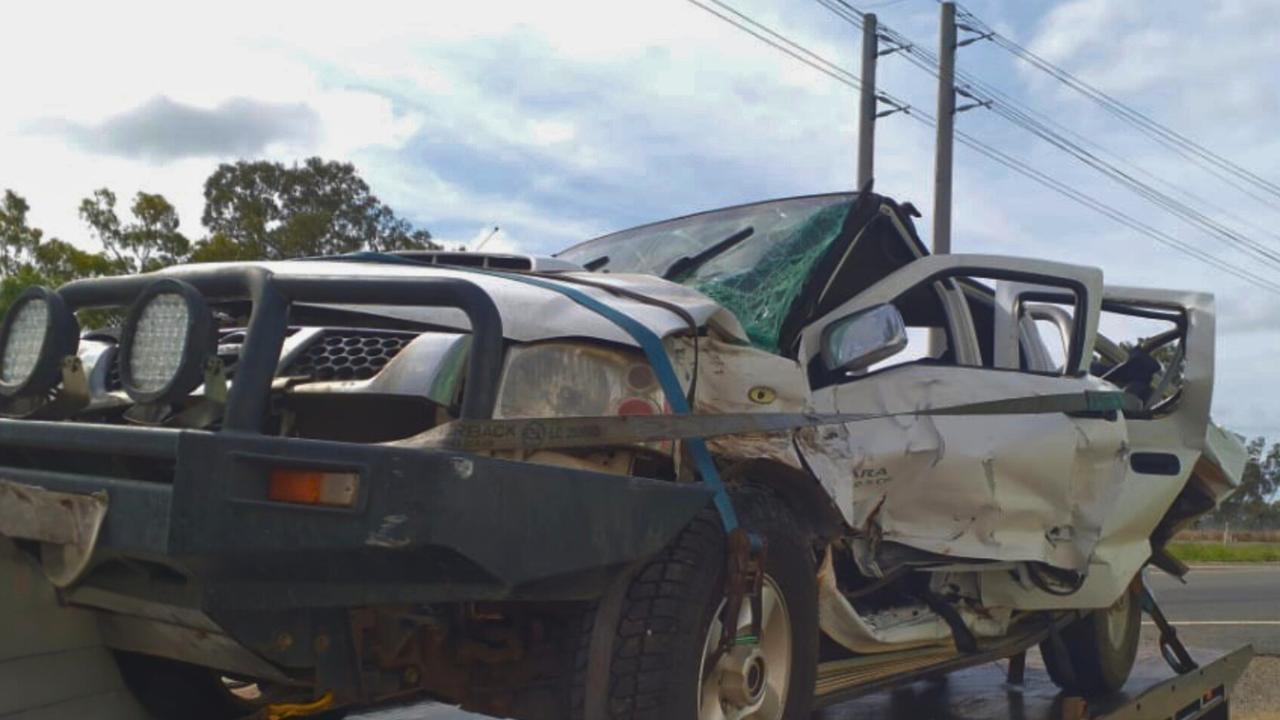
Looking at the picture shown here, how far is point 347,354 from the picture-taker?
318cm

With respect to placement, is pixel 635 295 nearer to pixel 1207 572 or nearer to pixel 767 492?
pixel 767 492

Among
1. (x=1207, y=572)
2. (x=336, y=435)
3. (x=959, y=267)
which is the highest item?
(x=959, y=267)

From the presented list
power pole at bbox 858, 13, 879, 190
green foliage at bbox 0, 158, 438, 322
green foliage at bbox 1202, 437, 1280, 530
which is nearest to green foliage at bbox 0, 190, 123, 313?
green foliage at bbox 0, 158, 438, 322

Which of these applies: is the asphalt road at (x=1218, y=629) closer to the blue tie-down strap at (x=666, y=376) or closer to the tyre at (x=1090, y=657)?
the tyre at (x=1090, y=657)

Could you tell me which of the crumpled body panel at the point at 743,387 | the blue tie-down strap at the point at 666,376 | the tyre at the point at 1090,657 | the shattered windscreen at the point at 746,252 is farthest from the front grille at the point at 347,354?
the tyre at the point at 1090,657

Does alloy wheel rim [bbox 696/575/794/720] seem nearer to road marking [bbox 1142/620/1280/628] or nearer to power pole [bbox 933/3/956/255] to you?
road marking [bbox 1142/620/1280/628]

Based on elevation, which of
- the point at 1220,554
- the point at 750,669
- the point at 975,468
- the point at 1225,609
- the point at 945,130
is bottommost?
the point at 1220,554

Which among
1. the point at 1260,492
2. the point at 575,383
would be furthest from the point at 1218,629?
the point at 1260,492

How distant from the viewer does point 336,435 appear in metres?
3.11

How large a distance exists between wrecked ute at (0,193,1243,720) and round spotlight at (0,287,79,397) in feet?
0.03

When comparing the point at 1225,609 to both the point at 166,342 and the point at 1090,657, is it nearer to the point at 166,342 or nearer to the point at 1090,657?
the point at 1090,657

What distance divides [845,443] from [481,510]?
165 cm

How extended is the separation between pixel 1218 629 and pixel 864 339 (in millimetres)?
8082

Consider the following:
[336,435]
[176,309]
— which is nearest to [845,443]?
[336,435]
